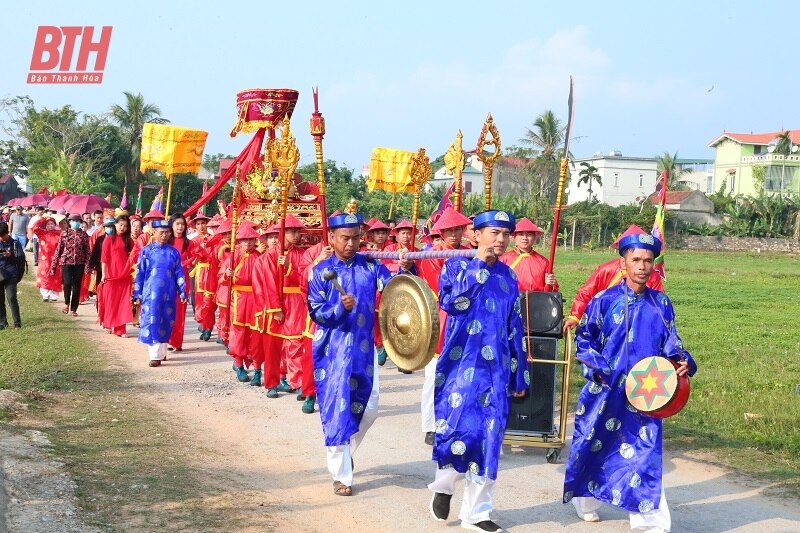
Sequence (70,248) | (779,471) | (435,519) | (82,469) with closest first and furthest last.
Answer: (435,519) → (82,469) → (779,471) → (70,248)

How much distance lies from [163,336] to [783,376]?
751cm

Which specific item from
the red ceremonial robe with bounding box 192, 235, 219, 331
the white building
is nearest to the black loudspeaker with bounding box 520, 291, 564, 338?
the red ceremonial robe with bounding box 192, 235, 219, 331

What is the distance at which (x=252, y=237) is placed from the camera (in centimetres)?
1133

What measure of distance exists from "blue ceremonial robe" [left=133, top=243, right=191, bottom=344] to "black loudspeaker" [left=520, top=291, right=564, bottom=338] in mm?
6095

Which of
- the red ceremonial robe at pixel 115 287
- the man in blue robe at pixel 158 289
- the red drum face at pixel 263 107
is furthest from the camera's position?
the red drum face at pixel 263 107

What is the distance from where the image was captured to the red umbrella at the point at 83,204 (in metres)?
28.7

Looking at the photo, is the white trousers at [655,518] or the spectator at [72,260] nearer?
the white trousers at [655,518]

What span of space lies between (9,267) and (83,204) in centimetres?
1520

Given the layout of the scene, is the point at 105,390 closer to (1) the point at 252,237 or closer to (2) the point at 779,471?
(1) the point at 252,237

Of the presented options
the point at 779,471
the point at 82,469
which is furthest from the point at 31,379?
the point at 779,471

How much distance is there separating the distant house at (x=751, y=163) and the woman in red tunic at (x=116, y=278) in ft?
193

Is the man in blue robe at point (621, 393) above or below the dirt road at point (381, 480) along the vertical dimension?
above

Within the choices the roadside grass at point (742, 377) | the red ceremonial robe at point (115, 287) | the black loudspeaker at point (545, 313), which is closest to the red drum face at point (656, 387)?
the black loudspeaker at point (545, 313)

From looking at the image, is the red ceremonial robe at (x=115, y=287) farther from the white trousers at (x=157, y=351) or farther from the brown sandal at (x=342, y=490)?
the brown sandal at (x=342, y=490)
